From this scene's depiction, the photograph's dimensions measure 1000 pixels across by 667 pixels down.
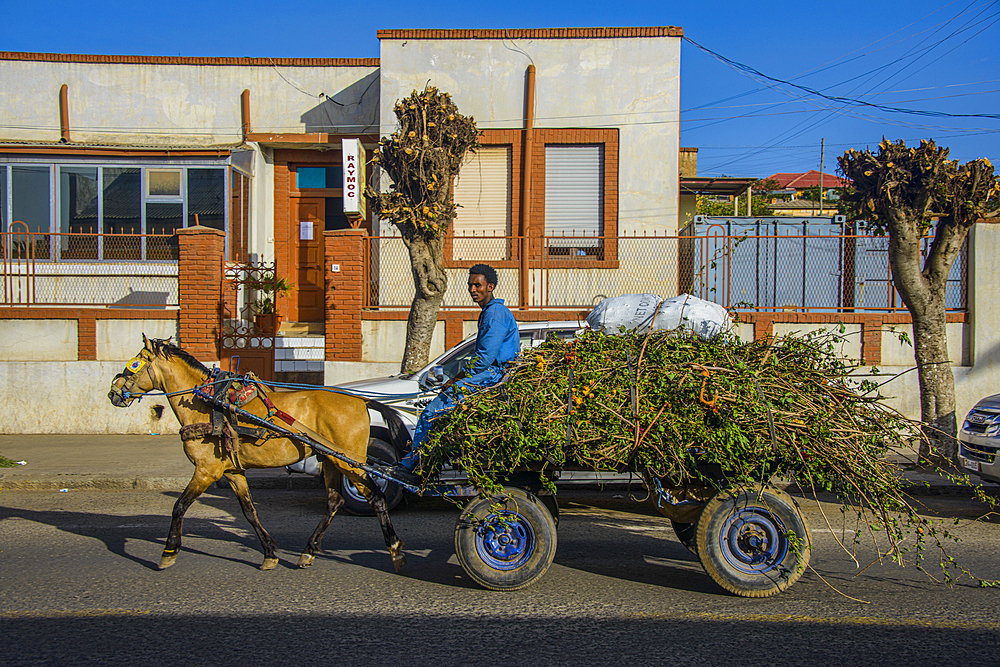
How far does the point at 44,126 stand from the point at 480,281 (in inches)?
609

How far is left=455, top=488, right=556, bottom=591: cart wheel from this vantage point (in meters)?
4.97

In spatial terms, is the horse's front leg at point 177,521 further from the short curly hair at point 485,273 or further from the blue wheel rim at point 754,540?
the blue wheel rim at point 754,540

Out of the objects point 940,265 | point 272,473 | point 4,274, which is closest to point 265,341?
point 272,473

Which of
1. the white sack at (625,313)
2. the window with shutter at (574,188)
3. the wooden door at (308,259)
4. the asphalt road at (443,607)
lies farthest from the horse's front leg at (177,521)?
the wooden door at (308,259)

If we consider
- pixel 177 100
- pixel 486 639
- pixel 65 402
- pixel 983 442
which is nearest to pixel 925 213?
pixel 983 442

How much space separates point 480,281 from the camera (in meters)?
5.85

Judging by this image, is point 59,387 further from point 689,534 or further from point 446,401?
point 689,534

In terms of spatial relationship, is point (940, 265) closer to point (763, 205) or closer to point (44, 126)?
point (44, 126)

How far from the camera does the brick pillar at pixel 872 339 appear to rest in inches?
468

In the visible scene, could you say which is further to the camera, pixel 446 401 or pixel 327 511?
pixel 327 511

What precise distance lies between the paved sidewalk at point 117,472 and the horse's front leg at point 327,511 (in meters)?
3.21

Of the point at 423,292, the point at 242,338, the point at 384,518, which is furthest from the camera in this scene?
the point at 242,338

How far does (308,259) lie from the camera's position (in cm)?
1702

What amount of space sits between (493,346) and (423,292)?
15.5ft
